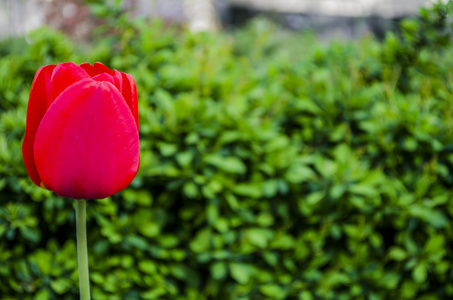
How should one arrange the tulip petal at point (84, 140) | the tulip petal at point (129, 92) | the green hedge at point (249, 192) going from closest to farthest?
1. the tulip petal at point (84, 140)
2. the tulip petal at point (129, 92)
3. the green hedge at point (249, 192)

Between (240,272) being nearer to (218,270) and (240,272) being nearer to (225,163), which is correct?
(218,270)

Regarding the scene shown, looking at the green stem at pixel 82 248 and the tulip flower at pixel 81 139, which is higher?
the tulip flower at pixel 81 139

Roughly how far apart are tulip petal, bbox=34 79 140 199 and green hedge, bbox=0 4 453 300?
2.67ft

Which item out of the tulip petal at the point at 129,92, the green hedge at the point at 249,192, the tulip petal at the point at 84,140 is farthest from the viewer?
the green hedge at the point at 249,192

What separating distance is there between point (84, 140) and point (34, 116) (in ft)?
0.42

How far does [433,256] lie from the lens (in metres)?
1.71

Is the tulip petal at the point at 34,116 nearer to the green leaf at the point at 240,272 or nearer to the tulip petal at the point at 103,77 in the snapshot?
the tulip petal at the point at 103,77

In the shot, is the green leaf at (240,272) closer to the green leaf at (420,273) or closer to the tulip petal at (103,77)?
the green leaf at (420,273)

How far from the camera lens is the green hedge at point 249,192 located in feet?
5.17

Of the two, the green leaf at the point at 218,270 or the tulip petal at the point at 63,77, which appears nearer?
the tulip petal at the point at 63,77

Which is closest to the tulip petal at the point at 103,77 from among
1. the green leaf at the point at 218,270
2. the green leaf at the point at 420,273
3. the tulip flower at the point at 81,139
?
the tulip flower at the point at 81,139

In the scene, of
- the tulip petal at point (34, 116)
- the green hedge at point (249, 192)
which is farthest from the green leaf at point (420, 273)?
the tulip petal at point (34, 116)

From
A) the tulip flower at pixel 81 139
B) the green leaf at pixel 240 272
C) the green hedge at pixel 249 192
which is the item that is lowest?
the green leaf at pixel 240 272

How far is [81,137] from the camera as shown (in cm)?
73
